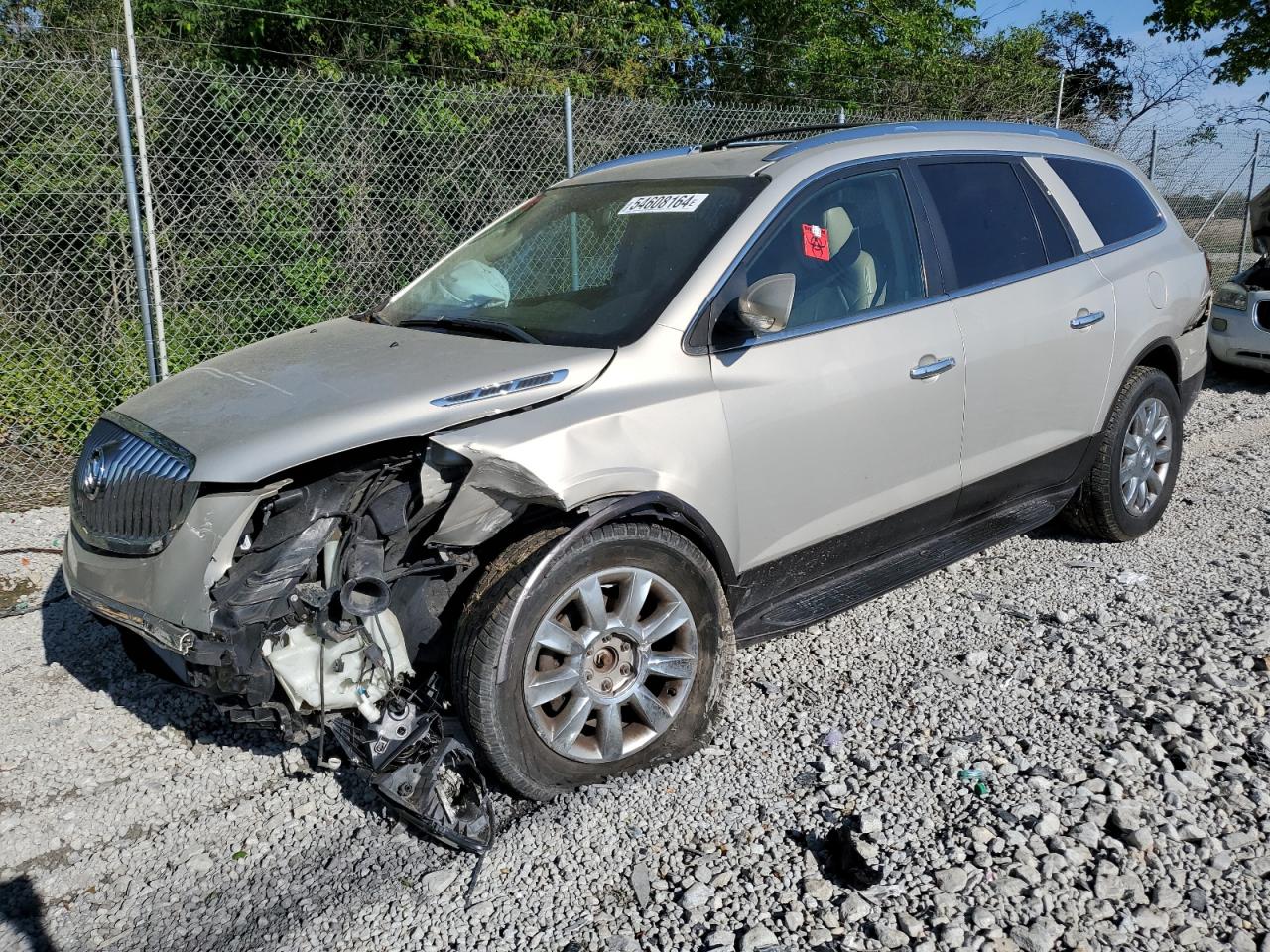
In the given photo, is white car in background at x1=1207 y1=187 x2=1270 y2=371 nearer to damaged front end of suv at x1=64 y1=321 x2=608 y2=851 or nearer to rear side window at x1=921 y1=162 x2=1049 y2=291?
rear side window at x1=921 y1=162 x2=1049 y2=291

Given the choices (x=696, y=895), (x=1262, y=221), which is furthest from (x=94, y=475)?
(x=1262, y=221)

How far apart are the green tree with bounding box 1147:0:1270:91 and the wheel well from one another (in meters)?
20.4

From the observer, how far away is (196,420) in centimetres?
304

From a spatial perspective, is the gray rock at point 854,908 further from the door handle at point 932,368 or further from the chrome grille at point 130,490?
the chrome grille at point 130,490

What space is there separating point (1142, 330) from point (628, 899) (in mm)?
3600

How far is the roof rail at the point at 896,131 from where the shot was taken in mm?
3783

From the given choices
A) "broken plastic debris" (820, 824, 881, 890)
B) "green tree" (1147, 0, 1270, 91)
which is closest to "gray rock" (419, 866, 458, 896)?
"broken plastic debris" (820, 824, 881, 890)

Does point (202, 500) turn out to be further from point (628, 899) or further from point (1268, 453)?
point (1268, 453)

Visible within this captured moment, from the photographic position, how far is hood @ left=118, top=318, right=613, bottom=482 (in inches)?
110

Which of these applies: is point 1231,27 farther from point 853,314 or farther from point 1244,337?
point 853,314

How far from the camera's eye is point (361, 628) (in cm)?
281

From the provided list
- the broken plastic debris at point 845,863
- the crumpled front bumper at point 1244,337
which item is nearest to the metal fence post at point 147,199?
the broken plastic debris at point 845,863

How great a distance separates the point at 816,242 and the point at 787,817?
1947mm

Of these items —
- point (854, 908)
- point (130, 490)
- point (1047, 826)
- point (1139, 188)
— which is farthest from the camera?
point (1139, 188)
